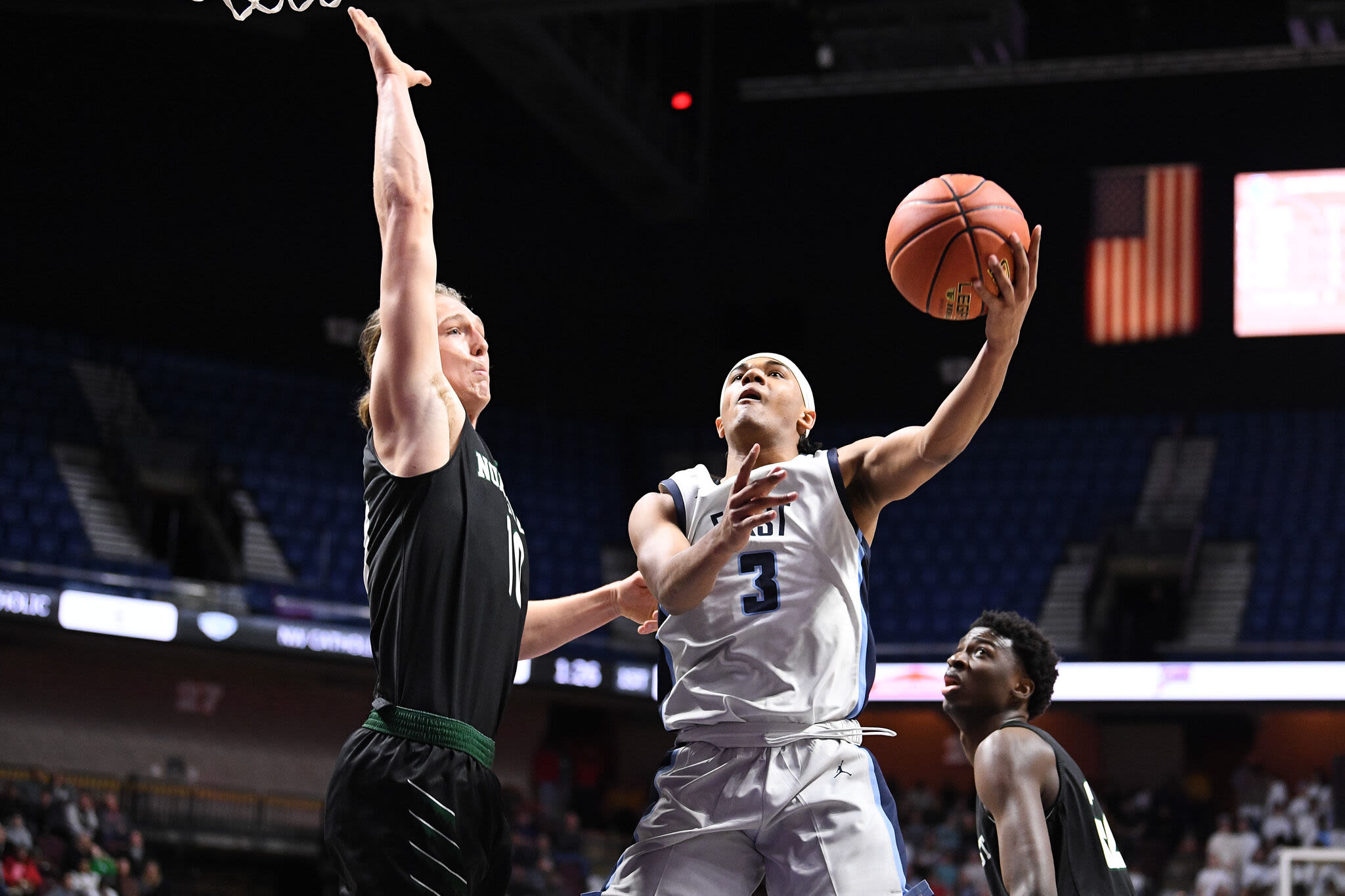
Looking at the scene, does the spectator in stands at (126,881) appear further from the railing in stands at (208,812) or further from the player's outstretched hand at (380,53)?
the player's outstretched hand at (380,53)

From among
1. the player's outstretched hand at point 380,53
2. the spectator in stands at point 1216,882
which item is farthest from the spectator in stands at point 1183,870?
the player's outstretched hand at point 380,53

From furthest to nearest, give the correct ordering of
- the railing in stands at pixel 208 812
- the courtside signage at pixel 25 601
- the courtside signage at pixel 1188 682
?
1. the courtside signage at pixel 1188 682
2. the railing in stands at pixel 208 812
3. the courtside signage at pixel 25 601

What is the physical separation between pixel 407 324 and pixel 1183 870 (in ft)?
44.0

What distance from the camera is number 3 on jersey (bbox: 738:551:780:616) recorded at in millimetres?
3787

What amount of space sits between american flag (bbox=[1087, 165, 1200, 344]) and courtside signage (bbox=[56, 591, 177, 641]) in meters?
10.4

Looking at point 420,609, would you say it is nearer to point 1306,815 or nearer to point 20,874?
point 20,874

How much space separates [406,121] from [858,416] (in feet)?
50.8

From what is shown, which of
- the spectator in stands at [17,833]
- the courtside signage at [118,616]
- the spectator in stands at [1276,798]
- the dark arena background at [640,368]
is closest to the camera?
the spectator in stands at [17,833]

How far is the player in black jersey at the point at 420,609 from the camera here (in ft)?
10.3

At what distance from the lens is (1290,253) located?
15.5m

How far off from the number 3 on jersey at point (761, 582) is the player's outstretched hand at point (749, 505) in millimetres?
480

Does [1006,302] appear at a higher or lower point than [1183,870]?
higher

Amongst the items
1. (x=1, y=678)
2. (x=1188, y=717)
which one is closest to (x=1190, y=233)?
(x=1188, y=717)

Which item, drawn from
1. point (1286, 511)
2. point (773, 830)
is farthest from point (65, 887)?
point (1286, 511)
